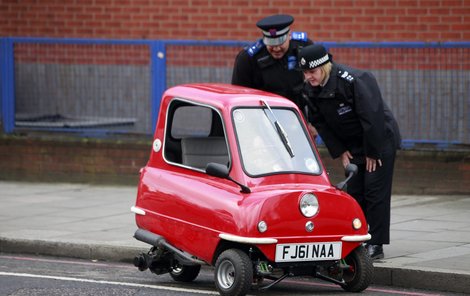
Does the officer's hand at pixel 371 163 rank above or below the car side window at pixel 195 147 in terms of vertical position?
below

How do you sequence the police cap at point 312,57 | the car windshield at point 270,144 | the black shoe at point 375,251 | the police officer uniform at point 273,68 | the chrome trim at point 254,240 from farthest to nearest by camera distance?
the police officer uniform at point 273,68 < the black shoe at point 375,251 < the police cap at point 312,57 < the car windshield at point 270,144 < the chrome trim at point 254,240

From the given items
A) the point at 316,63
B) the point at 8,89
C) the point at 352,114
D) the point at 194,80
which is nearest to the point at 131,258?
the point at 352,114

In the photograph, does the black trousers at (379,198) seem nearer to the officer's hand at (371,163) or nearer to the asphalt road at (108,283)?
the officer's hand at (371,163)

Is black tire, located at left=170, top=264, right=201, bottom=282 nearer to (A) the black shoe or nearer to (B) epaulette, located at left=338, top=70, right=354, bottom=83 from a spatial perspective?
(A) the black shoe

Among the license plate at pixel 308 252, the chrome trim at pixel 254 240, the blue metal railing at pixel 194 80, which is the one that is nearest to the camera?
the chrome trim at pixel 254 240

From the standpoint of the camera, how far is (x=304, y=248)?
8547 mm

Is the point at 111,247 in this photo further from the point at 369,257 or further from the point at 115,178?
the point at 115,178

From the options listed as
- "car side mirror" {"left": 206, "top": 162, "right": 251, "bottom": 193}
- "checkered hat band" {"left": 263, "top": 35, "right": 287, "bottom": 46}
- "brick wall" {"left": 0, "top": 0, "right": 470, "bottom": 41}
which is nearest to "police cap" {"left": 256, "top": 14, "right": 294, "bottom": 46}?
"checkered hat band" {"left": 263, "top": 35, "right": 287, "bottom": 46}

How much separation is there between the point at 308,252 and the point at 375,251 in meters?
1.41

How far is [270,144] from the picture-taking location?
358 inches

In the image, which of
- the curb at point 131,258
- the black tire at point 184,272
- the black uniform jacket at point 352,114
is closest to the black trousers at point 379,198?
the black uniform jacket at point 352,114

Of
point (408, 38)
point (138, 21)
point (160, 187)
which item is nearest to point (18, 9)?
point (138, 21)

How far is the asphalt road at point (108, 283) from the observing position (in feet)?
29.9

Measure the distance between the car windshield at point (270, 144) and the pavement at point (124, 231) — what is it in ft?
3.74
